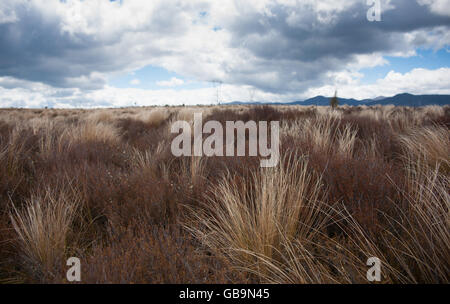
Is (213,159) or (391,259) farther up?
(213,159)

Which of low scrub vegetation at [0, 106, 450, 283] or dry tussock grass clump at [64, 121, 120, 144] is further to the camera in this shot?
dry tussock grass clump at [64, 121, 120, 144]

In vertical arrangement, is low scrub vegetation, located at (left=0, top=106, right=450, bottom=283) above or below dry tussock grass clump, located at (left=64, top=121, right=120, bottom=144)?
below

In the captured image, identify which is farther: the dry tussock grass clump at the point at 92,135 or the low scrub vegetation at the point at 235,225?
the dry tussock grass clump at the point at 92,135

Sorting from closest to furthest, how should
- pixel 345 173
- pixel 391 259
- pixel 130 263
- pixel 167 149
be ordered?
pixel 130 263, pixel 391 259, pixel 345 173, pixel 167 149

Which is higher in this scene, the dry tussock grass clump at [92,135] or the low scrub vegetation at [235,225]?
the dry tussock grass clump at [92,135]

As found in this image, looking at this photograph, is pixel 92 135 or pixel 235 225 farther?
pixel 92 135

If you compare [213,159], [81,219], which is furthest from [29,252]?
[213,159]

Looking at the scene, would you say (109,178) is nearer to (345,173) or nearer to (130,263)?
(130,263)

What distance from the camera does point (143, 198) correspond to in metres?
2.52

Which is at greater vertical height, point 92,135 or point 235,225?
point 92,135
